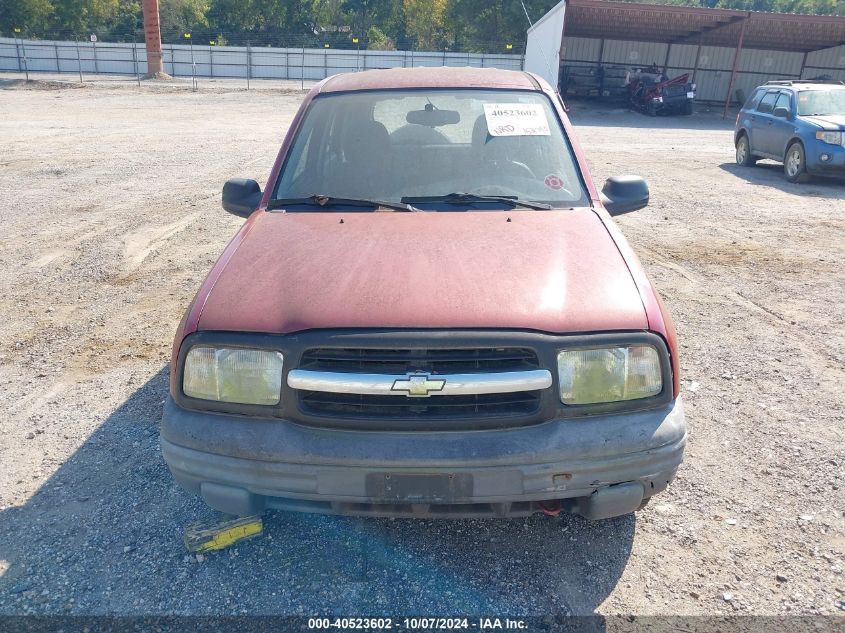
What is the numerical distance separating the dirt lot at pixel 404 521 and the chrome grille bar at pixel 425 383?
849 mm

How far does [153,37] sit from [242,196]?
3887 cm

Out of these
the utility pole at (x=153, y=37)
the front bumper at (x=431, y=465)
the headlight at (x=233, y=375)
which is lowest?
the front bumper at (x=431, y=465)

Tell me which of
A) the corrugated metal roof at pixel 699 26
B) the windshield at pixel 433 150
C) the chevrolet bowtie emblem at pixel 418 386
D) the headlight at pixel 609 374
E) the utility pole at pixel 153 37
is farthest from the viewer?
the utility pole at pixel 153 37

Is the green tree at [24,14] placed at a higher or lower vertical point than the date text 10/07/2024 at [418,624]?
higher

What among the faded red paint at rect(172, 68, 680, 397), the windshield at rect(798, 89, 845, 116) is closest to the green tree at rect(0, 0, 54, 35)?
the windshield at rect(798, 89, 845, 116)

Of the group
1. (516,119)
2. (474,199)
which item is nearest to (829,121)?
(516,119)

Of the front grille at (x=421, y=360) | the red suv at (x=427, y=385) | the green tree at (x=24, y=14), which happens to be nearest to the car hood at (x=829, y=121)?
the red suv at (x=427, y=385)

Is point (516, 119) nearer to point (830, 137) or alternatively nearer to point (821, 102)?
point (830, 137)

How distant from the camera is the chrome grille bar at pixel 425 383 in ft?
7.09

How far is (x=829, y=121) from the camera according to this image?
11141 millimetres

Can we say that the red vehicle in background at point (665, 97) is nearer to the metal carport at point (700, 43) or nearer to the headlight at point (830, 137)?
the metal carport at point (700, 43)

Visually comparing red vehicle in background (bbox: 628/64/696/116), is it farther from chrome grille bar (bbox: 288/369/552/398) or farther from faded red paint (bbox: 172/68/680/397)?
chrome grille bar (bbox: 288/369/552/398)

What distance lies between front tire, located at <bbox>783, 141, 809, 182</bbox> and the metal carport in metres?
14.6

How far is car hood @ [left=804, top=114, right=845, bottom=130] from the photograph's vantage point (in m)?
10.9
